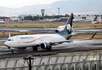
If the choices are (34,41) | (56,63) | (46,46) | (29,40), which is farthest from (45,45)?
(56,63)

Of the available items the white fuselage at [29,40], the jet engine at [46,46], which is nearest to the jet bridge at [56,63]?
the jet engine at [46,46]

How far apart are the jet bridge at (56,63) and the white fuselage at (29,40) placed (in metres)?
28.3

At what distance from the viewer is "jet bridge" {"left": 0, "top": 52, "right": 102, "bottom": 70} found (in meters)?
35.2

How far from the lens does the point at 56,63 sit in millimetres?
36094

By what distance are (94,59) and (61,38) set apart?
33358 millimetres

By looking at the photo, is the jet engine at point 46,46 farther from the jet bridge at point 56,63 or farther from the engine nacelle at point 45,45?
the jet bridge at point 56,63

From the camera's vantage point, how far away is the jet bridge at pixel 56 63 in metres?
35.2

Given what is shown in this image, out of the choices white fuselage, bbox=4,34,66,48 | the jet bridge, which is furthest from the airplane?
the jet bridge

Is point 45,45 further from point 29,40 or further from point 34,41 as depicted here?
point 29,40

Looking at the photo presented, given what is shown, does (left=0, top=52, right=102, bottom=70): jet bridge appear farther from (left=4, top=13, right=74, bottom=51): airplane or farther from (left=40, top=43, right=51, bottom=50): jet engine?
(left=4, top=13, right=74, bottom=51): airplane

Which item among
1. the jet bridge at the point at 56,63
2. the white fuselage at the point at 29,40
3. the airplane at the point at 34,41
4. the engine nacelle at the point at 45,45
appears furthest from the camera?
the engine nacelle at the point at 45,45

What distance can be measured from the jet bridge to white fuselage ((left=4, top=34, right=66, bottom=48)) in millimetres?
28338

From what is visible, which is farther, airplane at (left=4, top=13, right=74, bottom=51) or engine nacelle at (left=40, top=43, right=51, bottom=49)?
engine nacelle at (left=40, top=43, right=51, bottom=49)

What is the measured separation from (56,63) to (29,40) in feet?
107
